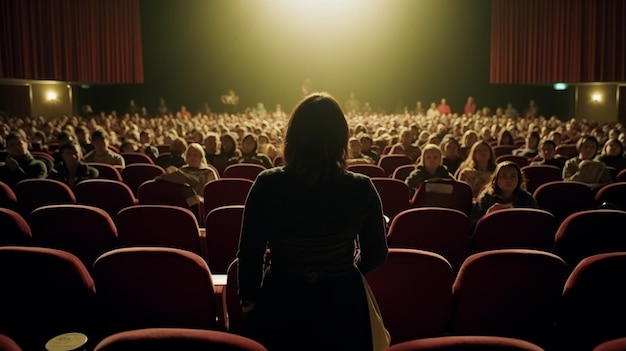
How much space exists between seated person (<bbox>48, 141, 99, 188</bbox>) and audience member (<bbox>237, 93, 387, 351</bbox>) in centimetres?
521

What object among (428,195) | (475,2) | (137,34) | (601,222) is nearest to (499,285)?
(601,222)

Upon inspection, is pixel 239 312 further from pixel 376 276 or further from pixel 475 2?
pixel 475 2

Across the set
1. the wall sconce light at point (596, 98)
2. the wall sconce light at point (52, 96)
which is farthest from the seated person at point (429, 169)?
the wall sconce light at point (52, 96)

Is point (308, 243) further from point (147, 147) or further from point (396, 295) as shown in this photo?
point (147, 147)

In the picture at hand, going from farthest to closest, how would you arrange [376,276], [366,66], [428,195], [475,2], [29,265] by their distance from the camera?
[366,66], [475,2], [428,195], [376,276], [29,265]

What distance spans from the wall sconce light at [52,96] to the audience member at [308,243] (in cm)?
2272

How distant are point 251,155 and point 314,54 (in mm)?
22089

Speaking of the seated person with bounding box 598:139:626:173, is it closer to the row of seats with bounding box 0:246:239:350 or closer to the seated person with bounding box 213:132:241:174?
the seated person with bounding box 213:132:241:174

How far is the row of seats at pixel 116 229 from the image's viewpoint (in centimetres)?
399

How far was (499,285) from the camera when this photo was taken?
2850mm

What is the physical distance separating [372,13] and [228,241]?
2641cm

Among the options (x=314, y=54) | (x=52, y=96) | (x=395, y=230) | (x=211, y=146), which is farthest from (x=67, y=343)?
(x=314, y=54)

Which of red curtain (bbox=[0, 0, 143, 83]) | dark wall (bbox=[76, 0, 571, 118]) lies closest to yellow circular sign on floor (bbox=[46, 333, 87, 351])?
red curtain (bbox=[0, 0, 143, 83])

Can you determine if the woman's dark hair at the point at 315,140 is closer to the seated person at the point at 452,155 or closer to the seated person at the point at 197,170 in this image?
the seated person at the point at 197,170
